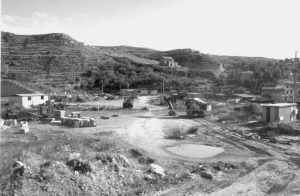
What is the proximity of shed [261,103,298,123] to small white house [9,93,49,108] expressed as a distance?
22.9m

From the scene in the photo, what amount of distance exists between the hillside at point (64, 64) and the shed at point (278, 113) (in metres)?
36.2

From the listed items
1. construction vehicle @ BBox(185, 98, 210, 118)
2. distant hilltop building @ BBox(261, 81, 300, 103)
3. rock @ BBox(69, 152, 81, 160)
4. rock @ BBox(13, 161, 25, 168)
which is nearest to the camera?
rock @ BBox(13, 161, 25, 168)

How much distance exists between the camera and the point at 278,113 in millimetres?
20875

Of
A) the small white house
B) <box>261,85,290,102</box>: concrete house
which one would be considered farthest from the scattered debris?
<box>261,85,290,102</box>: concrete house

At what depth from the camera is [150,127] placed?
67.4 ft

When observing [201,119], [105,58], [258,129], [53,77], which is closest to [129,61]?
[105,58]

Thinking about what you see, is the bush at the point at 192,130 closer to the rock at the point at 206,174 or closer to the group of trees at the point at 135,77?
the rock at the point at 206,174

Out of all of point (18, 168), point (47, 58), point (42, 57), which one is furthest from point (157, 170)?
point (42, 57)

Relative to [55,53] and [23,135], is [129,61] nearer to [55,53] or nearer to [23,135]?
[55,53]

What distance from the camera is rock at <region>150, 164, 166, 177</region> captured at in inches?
431

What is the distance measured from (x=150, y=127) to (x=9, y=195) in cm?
1306

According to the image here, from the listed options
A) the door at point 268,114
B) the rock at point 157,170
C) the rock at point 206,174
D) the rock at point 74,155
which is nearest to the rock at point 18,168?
the rock at point 74,155

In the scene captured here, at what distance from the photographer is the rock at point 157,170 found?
11.0 meters

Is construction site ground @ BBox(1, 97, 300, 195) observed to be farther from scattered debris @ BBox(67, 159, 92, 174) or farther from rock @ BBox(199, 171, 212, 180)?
scattered debris @ BBox(67, 159, 92, 174)
